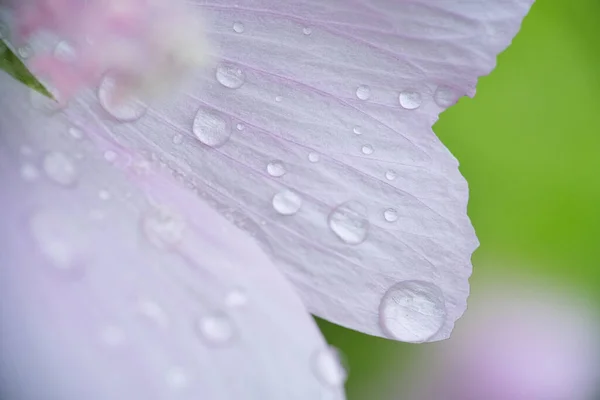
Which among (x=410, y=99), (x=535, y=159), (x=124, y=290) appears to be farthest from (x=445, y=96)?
(x=535, y=159)

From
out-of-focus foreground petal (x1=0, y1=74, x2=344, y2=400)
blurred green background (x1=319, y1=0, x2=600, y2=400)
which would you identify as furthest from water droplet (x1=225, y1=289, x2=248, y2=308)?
blurred green background (x1=319, y1=0, x2=600, y2=400)

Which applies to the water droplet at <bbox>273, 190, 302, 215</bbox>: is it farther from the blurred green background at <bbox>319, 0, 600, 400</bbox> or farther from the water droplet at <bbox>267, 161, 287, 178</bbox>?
the blurred green background at <bbox>319, 0, 600, 400</bbox>

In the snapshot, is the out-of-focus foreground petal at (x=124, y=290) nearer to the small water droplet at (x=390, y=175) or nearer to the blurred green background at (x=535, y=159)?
the small water droplet at (x=390, y=175)

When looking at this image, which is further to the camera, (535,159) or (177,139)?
(535,159)

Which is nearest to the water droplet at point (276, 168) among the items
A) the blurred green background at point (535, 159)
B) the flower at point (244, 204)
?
the flower at point (244, 204)

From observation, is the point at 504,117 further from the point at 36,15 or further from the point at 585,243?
the point at 36,15

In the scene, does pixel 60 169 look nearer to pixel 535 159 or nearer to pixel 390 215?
pixel 390 215

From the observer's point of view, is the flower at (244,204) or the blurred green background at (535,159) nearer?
the flower at (244,204)
